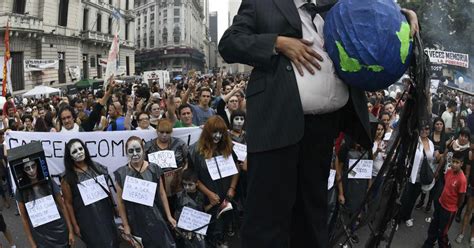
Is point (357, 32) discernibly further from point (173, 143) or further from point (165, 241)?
point (173, 143)

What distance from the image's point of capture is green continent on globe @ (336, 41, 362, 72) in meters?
1.51

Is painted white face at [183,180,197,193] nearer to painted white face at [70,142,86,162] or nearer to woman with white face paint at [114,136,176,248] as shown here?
woman with white face paint at [114,136,176,248]

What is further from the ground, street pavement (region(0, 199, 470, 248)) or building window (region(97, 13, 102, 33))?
building window (region(97, 13, 102, 33))

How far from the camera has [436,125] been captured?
697 cm

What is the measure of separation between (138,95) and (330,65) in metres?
8.26

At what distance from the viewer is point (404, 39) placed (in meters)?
1.48

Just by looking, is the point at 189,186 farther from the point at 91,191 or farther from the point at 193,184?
the point at 91,191

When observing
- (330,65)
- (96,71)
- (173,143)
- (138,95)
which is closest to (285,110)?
(330,65)

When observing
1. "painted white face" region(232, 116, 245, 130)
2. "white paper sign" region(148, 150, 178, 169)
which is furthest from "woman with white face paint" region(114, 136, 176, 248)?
"painted white face" region(232, 116, 245, 130)

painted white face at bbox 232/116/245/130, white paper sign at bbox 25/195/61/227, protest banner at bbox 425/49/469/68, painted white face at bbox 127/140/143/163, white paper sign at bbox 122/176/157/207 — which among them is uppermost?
protest banner at bbox 425/49/469/68

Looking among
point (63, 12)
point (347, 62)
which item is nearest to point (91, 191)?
point (347, 62)

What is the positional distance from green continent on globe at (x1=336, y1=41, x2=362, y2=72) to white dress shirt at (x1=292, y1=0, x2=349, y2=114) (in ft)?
0.27

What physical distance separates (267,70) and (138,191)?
10.4ft

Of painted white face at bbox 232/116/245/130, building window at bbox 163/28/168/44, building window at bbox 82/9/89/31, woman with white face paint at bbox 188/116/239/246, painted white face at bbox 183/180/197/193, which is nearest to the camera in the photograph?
painted white face at bbox 183/180/197/193
